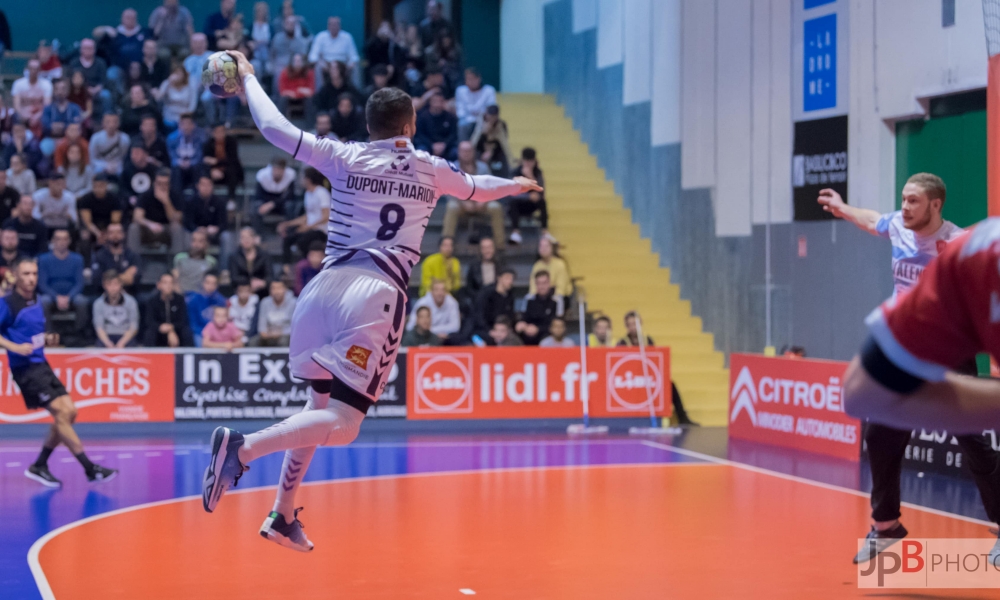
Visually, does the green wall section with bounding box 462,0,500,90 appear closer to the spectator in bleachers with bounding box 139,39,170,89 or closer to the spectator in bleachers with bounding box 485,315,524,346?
the spectator in bleachers with bounding box 139,39,170,89

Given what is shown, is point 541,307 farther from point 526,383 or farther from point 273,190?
point 273,190

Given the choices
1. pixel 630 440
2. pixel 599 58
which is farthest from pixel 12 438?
pixel 599 58

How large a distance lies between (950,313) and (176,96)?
17594 mm

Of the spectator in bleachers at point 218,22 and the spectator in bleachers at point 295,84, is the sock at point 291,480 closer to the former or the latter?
the spectator in bleachers at point 295,84

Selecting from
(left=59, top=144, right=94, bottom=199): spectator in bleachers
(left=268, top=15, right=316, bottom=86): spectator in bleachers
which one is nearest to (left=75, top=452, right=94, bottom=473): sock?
(left=59, top=144, right=94, bottom=199): spectator in bleachers

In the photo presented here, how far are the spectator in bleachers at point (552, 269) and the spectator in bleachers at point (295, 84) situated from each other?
4994 millimetres

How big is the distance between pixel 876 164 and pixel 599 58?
330 inches

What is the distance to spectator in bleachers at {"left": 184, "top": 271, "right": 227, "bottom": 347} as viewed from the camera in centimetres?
1574

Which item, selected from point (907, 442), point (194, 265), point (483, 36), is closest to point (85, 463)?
point (194, 265)

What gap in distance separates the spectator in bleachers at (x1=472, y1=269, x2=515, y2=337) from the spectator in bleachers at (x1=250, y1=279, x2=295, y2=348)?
2.48 m

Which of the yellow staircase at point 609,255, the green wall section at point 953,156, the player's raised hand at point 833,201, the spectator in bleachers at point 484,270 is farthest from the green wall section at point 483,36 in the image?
the player's raised hand at point 833,201

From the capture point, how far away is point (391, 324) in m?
5.94

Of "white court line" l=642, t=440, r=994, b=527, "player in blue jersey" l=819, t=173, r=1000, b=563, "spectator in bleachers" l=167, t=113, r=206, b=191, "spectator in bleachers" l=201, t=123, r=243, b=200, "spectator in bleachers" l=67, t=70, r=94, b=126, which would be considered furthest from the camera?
"spectator in bleachers" l=67, t=70, r=94, b=126

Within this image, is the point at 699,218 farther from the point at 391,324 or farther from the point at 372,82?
the point at 391,324
